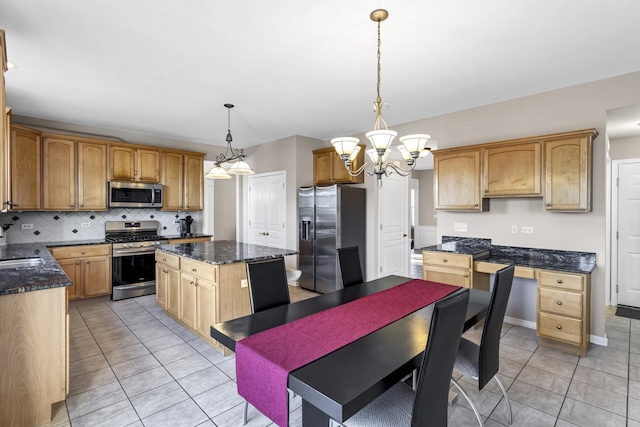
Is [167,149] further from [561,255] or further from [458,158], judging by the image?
[561,255]

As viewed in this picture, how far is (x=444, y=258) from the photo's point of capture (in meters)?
3.63

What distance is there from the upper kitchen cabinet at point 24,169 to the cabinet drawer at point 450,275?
5.02m

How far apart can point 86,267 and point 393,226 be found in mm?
4590

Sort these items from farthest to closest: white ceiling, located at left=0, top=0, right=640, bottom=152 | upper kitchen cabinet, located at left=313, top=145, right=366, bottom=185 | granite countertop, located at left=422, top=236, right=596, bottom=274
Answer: upper kitchen cabinet, located at left=313, top=145, right=366, bottom=185, granite countertop, located at left=422, top=236, right=596, bottom=274, white ceiling, located at left=0, top=0, right=640, bottom=152

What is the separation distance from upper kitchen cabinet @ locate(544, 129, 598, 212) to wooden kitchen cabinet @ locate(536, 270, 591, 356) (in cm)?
69

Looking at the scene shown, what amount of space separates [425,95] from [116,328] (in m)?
4.30

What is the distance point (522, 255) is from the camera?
11.8 ft

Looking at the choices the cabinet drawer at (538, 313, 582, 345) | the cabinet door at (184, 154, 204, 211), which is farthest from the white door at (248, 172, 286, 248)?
the cabinet drawer at (538, 313, 582, 345)

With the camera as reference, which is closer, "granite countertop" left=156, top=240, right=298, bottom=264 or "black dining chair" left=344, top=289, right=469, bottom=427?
"black dining chair" left=344, top=289, right=469, bottom=427

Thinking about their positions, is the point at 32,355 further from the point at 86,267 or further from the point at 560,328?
the point at 560,328

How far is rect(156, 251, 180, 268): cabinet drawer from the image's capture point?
3538 millimetres

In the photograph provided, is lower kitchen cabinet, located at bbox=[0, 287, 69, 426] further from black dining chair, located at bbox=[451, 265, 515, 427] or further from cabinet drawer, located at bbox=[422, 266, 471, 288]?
cabinet drawer, located at bbox=[422, 266, 471, 288]

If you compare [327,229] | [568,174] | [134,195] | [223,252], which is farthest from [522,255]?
[134,195]

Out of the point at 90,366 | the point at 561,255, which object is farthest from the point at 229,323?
the point at 561,255
